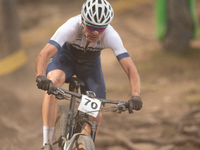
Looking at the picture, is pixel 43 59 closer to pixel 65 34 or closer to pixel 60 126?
pixel 65 34

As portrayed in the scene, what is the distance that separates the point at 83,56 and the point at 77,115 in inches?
36.9

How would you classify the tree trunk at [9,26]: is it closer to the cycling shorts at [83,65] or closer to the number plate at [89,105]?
the cycling shorts at [83,65]

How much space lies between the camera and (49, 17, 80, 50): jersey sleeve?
3964mm

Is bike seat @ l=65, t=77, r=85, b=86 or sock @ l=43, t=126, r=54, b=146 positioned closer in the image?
sock @ l=43, t=126, r=54, b=146

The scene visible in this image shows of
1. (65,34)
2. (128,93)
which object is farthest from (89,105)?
(128,93)

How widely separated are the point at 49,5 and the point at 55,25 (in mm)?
2394

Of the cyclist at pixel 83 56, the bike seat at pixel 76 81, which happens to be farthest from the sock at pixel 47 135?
the bike seat at pixel 76 81

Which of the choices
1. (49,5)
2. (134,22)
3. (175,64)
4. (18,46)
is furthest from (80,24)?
(49,5)

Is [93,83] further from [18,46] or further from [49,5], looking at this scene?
[49,5]

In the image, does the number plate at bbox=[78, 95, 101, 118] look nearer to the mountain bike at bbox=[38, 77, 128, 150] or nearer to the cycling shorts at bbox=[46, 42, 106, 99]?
the mountain bike at bbox=[38, 77, 128, 150]

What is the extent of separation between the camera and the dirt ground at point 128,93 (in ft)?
21.7

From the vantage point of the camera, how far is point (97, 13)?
382cm

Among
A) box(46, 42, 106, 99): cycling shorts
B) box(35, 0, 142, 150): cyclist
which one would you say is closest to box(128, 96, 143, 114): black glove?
box(35, 0, 142, 150): cyclist

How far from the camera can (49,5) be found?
1627 centimetres
